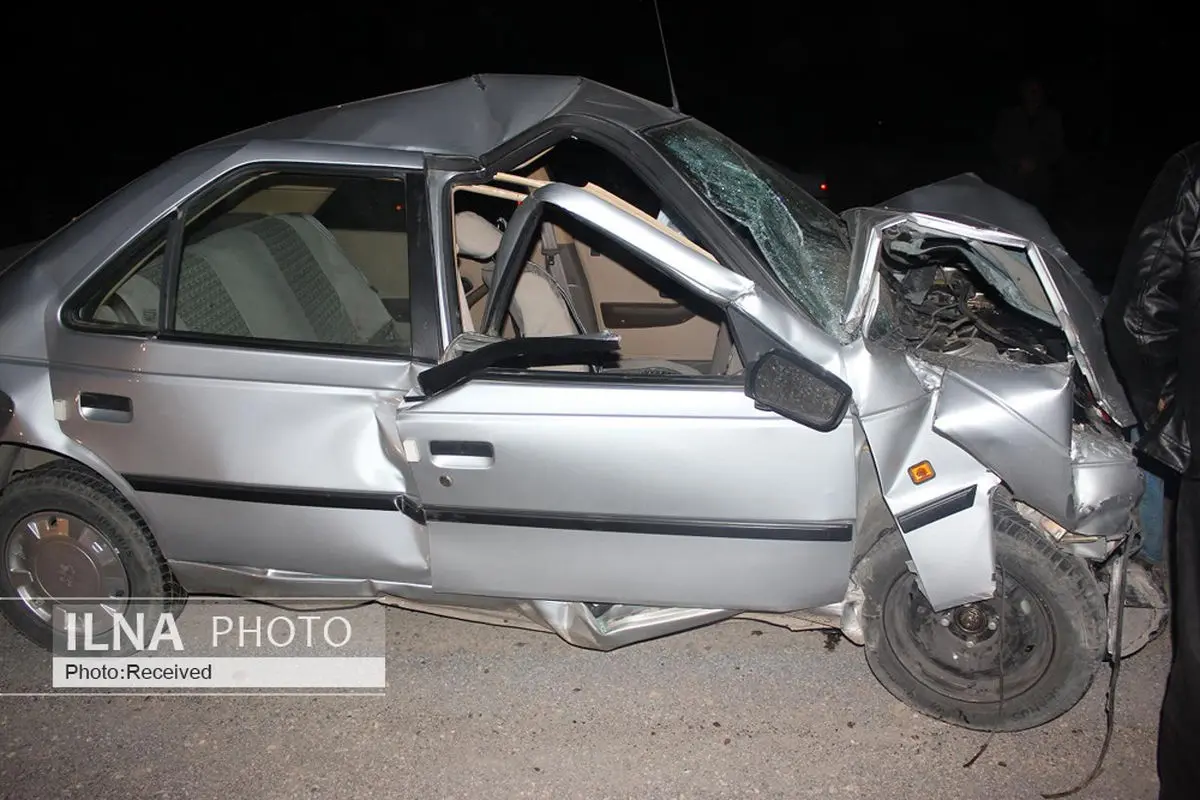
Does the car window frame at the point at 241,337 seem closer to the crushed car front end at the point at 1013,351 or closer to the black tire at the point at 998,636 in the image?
the crushed car front end at the point at 1013,351

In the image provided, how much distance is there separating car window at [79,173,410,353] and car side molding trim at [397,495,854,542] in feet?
1.62

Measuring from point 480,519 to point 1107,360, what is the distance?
189cm

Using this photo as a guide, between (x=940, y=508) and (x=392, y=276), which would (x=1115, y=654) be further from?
(x=392, y=276)

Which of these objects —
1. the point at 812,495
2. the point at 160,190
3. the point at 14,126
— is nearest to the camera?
the point at 812,495

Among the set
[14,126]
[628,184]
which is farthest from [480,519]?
[14,126]

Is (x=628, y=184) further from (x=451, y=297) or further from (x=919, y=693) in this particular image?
(x=919, y=693)

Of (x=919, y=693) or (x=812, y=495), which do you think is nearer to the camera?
(x=812, y=495)

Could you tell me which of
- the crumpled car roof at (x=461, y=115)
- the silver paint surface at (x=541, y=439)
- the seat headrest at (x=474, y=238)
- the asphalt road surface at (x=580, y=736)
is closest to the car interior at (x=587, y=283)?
the seat headrest at (x=474, y=238)

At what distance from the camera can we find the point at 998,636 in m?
3.00

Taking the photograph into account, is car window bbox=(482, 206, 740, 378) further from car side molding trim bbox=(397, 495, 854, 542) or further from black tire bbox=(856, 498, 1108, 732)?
black tire bbox=(856, 498, 1108, 732)

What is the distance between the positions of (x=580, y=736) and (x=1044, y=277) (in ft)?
6.33

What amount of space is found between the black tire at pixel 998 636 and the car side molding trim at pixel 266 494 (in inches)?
56.5

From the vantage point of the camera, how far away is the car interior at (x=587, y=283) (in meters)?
3.64

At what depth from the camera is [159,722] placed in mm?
3307
